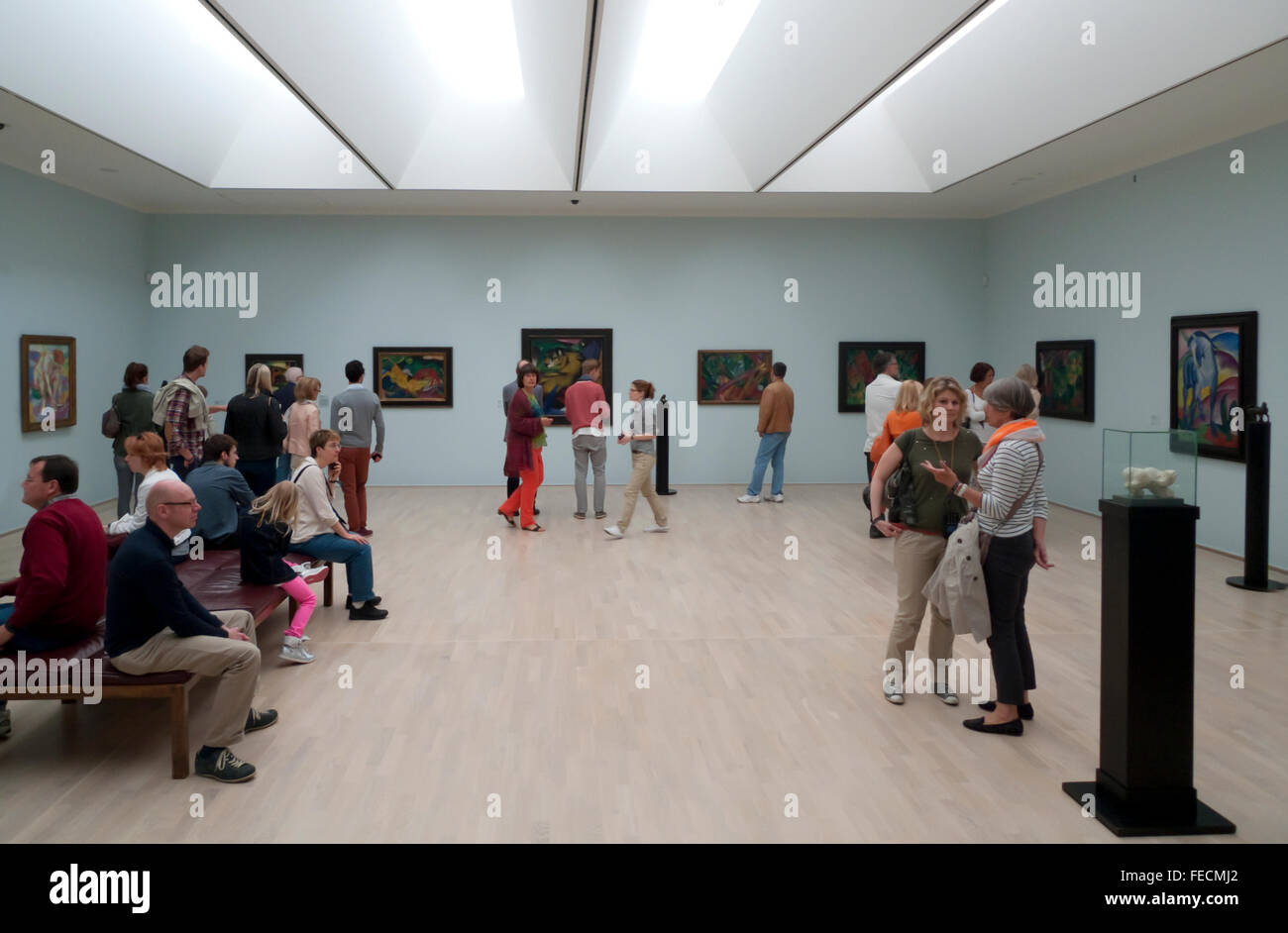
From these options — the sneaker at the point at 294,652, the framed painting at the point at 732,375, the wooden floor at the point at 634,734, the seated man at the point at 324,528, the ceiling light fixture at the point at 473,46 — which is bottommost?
the wooden floor at the point at 634,734

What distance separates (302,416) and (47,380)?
4.57 metres

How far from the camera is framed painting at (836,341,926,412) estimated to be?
18.7 metres

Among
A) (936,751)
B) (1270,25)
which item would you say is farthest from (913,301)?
(936,751)

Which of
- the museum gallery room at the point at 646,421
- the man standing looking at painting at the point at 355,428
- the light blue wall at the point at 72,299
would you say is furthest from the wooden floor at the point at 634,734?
the light blue wall at the point at 72,299

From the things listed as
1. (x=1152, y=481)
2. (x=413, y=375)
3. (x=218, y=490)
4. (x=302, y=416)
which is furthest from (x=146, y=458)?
(x=413, y=375)

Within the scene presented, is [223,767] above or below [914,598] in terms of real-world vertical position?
below

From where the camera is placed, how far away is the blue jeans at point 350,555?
28.6 feet

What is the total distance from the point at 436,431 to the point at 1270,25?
13783 mm

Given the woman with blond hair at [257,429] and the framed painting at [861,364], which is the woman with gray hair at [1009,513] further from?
the framed painting at [861,364]

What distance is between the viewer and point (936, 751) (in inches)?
229

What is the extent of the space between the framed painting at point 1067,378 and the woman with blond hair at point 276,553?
11792 millimetres

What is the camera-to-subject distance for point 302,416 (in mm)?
12023

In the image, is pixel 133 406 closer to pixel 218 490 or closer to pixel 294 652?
pixel 218 490

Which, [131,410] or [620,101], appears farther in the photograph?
[620,101]
